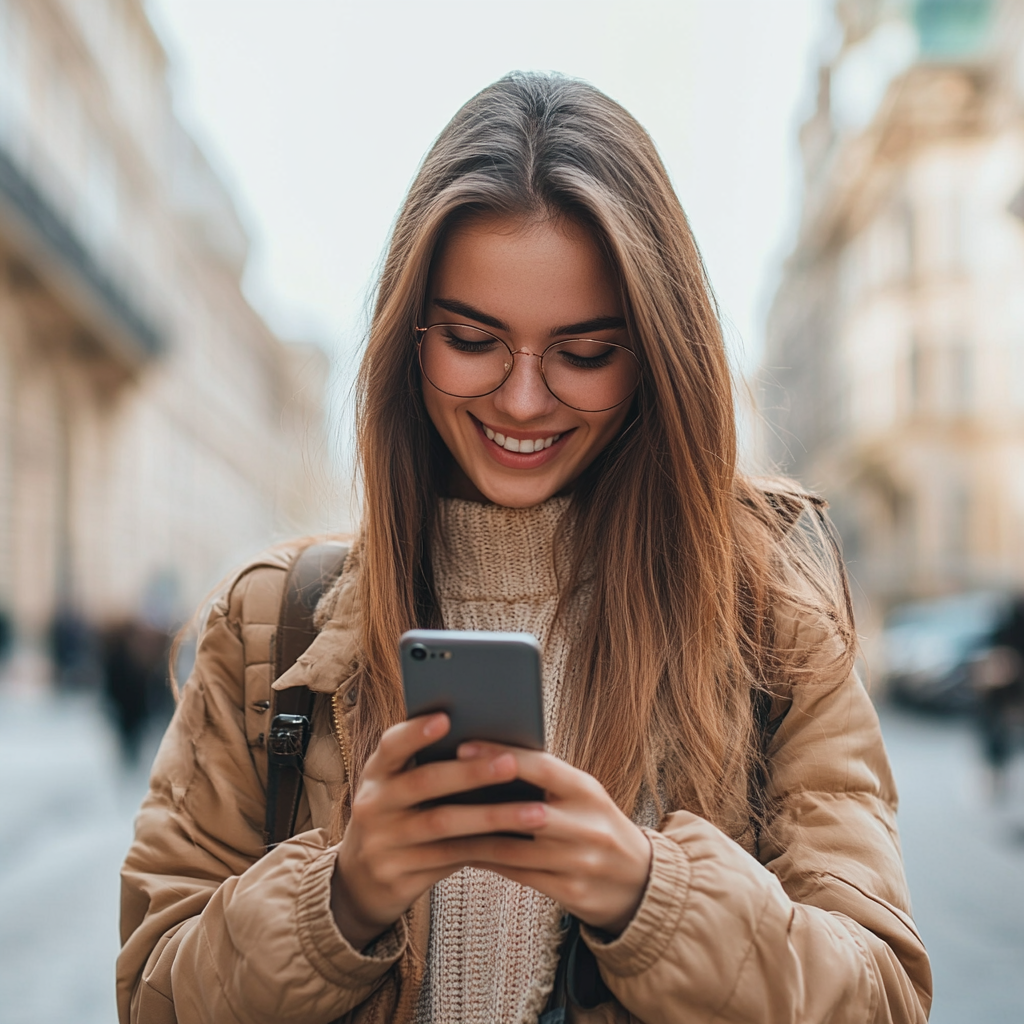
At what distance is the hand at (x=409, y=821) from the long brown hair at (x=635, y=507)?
1.28 ft

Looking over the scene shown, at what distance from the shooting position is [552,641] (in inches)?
74.4

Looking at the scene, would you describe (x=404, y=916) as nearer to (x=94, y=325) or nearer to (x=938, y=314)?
(x=94, y=325)

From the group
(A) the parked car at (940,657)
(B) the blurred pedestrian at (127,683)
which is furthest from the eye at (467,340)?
(A) the parked car at (940,657)

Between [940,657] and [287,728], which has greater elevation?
[287,728]

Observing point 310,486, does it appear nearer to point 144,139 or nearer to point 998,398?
point 144,139

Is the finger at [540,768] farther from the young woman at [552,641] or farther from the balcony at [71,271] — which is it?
the balcony at [71,271]

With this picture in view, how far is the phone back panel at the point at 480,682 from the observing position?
4.16 feet

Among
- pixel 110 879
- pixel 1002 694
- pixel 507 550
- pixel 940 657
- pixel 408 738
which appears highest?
pixel 507 550

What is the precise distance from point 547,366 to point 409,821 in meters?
0.75

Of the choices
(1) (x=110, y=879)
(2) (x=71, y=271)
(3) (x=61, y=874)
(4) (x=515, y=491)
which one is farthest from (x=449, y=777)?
(2) (x=71, y=271)

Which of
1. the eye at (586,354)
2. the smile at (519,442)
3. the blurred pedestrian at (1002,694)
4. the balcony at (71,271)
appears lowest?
the blurred pedestrian at (1002,694)

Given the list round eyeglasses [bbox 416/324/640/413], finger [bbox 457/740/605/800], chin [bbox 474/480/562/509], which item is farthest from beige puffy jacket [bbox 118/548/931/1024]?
round eyeglasses [bbox 416/324/640/413]

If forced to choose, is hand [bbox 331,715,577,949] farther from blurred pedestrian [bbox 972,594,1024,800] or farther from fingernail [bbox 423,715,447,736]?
blurred pedestrian [bbox 972,594,1024,800]

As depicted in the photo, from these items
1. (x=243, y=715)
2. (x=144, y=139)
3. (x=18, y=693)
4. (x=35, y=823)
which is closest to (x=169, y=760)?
(x=243, y=715)
